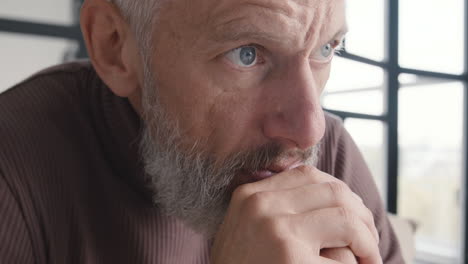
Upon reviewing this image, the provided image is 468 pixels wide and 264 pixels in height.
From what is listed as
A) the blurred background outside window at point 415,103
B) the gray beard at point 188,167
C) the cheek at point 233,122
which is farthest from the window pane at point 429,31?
the cheek at point 233,122

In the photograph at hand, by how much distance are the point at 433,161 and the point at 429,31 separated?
83 cm

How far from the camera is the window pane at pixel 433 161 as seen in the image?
258 cm

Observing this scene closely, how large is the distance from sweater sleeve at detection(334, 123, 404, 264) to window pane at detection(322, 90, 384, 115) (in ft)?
2.97

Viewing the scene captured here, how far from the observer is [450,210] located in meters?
2.81

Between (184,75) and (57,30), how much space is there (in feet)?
3.75

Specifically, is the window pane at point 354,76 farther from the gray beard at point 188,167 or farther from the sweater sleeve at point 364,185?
the gray beard at point 188,167

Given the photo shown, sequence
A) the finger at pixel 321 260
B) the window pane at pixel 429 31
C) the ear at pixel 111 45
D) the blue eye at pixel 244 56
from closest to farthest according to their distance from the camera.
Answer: the finger at pixel 321 260, the blue eye at pixel 244 56, the ear at pixel 111 45, the window pane at pixel 429 31

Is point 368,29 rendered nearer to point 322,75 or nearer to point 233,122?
point 322,75

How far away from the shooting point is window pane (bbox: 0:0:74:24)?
5.09ft

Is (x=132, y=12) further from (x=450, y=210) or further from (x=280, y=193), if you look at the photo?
(x=450, y=210)

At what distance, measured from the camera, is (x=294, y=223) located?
64cm

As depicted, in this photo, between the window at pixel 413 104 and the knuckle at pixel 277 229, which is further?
the window at pixel 413 104

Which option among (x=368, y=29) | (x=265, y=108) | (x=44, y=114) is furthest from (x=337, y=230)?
(x=368, y=29)

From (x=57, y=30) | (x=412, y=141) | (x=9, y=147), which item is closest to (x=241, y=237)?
(x=9, y=147)
